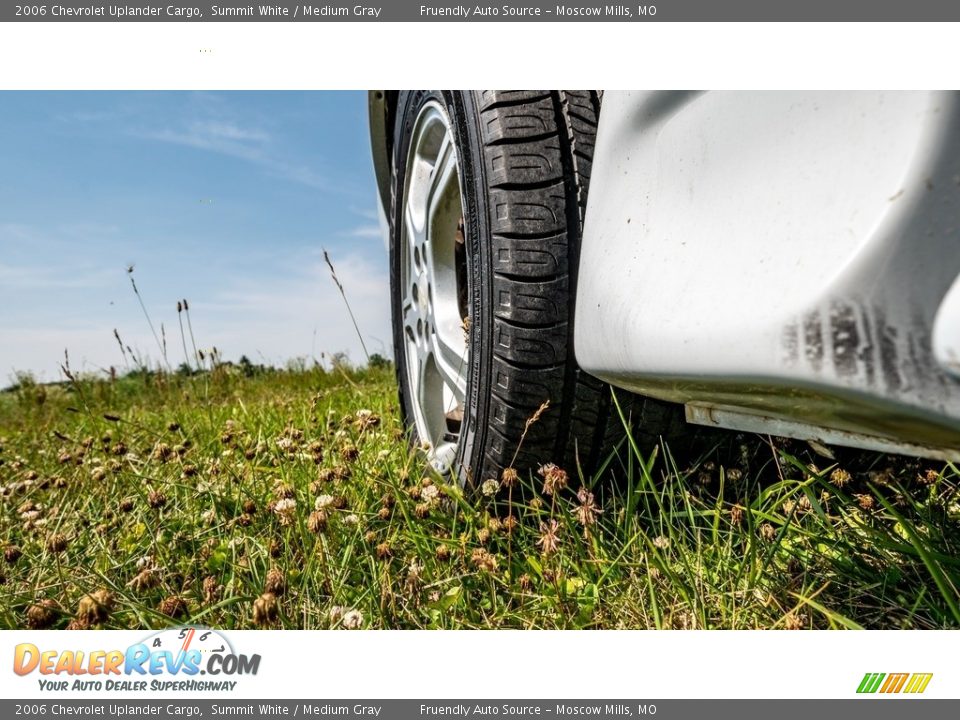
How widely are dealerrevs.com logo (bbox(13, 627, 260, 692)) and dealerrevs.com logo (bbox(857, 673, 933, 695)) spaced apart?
2.16 feet

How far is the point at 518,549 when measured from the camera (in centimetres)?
122

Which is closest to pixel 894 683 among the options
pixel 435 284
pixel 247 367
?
pixel 435 284

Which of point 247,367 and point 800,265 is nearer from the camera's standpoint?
point 800,265

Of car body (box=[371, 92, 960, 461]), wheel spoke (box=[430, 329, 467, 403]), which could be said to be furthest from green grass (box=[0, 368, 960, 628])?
car body (box=[371, 92, 960, 461])

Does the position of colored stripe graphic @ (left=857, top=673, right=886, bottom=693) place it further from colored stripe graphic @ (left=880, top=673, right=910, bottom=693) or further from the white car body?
the white car body

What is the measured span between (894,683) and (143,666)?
83 cm

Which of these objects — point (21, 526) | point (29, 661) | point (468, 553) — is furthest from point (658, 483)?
point (21, 526)

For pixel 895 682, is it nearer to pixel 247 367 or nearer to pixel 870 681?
pixel 870 681

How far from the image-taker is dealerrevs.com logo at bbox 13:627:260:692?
80 cm

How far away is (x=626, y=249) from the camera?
0.73 metres

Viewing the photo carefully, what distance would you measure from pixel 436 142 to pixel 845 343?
129 cm
